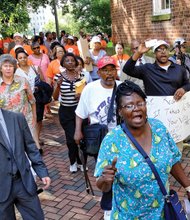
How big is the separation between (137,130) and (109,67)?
162 cm

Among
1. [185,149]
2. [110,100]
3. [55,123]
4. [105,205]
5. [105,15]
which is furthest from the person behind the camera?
[105,15]

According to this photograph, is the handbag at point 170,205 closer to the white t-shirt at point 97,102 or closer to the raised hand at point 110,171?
the raised hand at point 110,171

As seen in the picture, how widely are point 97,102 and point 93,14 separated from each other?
24888 millimetres

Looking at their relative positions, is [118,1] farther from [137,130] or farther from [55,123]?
[137,130]

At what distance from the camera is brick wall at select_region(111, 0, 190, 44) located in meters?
8.13

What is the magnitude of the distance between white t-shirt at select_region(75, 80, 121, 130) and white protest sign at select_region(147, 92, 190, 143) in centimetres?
89

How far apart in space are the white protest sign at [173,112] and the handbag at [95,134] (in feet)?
2.76

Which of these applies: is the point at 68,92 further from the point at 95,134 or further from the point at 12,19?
the point at 12,19

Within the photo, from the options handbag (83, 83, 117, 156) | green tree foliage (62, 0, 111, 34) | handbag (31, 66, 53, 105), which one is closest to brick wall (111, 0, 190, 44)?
handbag (31, 66, 53, 105)

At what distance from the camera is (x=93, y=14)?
2745 centimetres

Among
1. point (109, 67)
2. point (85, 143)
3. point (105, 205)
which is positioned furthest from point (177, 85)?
point (105, 205)

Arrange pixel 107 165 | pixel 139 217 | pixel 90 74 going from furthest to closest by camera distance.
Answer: pixel 90 74 < pixel 139 217 < pixel 107 165

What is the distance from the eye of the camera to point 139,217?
226 centimetres

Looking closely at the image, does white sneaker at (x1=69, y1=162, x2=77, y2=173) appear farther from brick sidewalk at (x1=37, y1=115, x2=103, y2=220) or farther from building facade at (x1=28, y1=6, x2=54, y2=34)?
building facade at (x1=28, y1=6, x2=54, y2=34)
